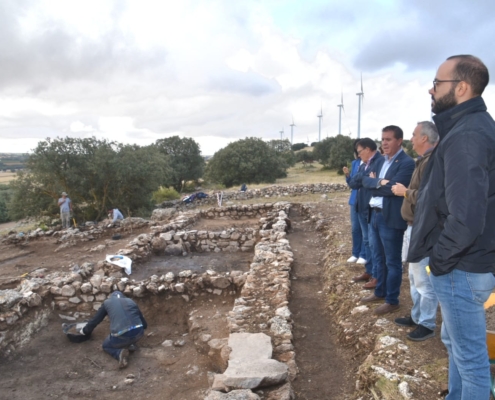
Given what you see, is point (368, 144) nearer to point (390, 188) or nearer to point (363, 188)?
point (363, 188)

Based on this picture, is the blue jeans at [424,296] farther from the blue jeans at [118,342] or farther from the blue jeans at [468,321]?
the blue jeans at [118,342]

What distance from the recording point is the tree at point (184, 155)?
129ft

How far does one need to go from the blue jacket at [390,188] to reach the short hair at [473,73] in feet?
6.17

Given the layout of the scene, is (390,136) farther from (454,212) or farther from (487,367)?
(487,367)

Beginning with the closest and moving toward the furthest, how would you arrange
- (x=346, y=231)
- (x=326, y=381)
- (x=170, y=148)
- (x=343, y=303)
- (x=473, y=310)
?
(x=473, y=310), (x=326, y=381), (x=343, y=303), (x=346, y=231), (x=170, y=148)

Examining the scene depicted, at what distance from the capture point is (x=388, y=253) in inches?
159

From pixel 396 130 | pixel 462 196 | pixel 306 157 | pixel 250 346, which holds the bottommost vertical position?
pixel 250 346

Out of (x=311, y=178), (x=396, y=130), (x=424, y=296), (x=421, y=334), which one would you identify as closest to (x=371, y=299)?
(x=421, y=334)

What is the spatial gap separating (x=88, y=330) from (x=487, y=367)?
5226 mm

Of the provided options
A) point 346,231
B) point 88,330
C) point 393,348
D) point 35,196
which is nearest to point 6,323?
point 88,330

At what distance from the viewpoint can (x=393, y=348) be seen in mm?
3354

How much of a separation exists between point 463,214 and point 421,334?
202 centimetres

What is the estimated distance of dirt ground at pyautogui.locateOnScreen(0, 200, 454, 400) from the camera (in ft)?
12.1

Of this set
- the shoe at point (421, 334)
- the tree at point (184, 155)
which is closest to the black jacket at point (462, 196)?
the shoe at point (421, 334)
